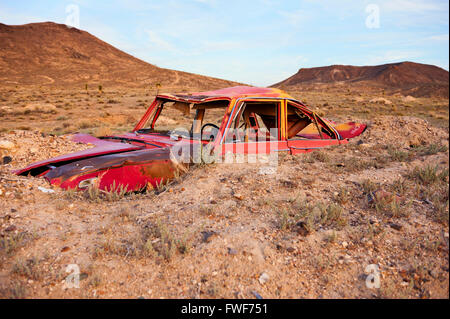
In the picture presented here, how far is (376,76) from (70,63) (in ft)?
303

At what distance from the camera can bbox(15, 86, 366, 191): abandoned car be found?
139 inches

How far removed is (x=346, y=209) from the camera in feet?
9.70

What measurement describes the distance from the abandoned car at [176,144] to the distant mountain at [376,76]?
77.4 m

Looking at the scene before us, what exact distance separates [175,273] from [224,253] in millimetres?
429

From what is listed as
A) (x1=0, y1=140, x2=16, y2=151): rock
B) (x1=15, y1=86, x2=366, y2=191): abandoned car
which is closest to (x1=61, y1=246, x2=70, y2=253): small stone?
(x1=15, y1=86, x2=366, y2=191): abandoned car

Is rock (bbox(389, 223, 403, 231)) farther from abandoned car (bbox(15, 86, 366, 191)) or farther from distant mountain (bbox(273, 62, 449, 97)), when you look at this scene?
distant mountain (bbox(273, 62, 449, 97))

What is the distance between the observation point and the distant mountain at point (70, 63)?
53656 millimetres

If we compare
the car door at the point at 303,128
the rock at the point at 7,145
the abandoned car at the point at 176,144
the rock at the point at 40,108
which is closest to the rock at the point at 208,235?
the abandoned car at the point at 176,144

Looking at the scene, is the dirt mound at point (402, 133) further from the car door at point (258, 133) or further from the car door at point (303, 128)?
the car door at point (258, 133)

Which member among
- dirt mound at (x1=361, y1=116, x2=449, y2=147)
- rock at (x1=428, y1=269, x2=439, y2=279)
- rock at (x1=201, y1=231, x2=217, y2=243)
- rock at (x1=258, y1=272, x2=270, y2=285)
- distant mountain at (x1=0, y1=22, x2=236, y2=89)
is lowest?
rock at (x1=258, y1=272, x2=270, y2=285)

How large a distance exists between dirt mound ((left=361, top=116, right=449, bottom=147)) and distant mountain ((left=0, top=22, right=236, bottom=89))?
53.6 metres
